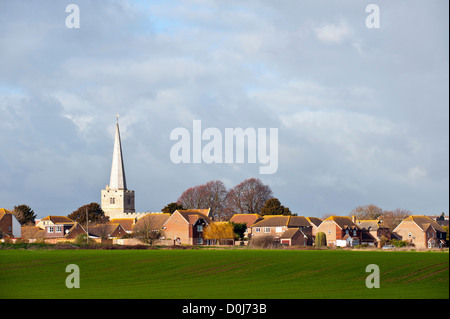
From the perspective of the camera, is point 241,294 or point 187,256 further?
point 187,256

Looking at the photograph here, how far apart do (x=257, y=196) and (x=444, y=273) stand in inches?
4275

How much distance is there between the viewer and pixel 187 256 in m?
71.2

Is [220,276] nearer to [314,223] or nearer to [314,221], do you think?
[314,223]

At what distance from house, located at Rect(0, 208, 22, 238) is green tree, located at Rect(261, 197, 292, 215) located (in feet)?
185

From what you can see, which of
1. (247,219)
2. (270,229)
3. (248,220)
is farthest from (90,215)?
(270,229)

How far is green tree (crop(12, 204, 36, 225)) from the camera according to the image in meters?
164

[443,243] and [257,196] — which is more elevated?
[257,196]

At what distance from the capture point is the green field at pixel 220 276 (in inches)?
1607

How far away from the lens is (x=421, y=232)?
439 feet

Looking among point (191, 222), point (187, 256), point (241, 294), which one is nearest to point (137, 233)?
point (191, 222)

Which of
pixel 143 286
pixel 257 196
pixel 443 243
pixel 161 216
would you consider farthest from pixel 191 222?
pixel 143 286
